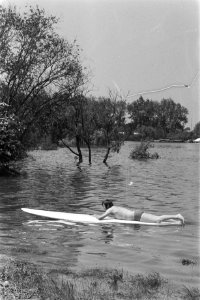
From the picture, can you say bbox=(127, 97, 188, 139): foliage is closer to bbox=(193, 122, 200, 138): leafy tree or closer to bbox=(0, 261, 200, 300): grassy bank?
bbox=(193, 122, 200, 138): leafy tree

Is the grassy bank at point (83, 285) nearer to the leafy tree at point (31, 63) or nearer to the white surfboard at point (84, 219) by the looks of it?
the white surfboard at point (84, 219)

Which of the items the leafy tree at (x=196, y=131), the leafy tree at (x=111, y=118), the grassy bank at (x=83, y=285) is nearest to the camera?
the grassy bank at (x=83, y=285)

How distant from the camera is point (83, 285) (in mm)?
7469

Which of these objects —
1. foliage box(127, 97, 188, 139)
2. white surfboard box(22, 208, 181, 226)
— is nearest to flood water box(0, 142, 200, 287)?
white surfboard box(22, 208, 181, 226)

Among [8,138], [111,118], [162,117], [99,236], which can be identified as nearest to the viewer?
[99,236]

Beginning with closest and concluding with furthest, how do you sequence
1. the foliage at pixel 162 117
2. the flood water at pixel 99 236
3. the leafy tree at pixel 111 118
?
the flood water at pixel 99 236, the leafy tree at pixel 111 118, the foliage at pixel 162 117

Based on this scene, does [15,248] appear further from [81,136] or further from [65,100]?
[81,136]

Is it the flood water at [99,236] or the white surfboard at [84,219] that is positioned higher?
the white surfboard at [84,219]

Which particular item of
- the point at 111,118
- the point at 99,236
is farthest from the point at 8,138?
the point at 111,118

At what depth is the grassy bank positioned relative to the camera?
6699mm

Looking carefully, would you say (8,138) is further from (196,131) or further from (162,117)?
(196,131)

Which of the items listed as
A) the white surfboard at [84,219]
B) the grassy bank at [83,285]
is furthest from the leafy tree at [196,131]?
the grassy bank at [83,285]

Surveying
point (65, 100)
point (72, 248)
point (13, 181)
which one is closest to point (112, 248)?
point (72, 248)

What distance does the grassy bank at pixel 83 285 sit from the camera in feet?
22.0
